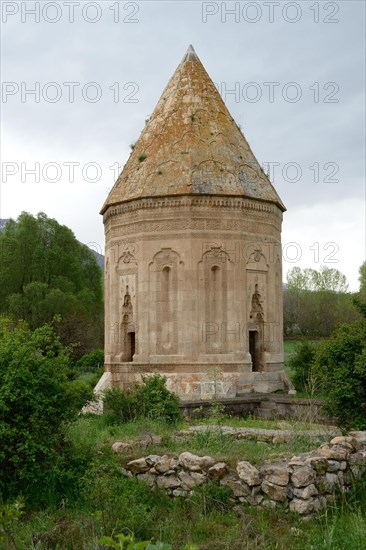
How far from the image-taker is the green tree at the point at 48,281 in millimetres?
30234

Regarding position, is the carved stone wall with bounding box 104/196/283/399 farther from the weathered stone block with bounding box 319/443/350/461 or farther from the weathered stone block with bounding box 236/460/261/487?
the weathered stone block with bounding box 236/460/261/487

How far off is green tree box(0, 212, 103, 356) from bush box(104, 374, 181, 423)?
1651cm

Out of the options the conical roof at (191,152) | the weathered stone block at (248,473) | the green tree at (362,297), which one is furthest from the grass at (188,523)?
the conical roof at (191,152)

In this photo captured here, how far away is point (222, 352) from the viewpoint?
663 inches

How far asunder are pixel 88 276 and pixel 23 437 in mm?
28502

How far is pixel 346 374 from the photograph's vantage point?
1119 cm

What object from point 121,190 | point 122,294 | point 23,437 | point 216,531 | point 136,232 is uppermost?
point 121,190

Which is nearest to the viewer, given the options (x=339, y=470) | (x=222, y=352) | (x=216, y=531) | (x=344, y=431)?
(x=216, y=531)

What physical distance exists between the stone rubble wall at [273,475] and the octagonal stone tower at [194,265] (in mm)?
8521

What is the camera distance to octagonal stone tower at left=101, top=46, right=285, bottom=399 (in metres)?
16.8

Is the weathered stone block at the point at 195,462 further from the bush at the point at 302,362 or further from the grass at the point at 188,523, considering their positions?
the bush at the point at 302,362

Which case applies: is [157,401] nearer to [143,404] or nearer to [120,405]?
[143,404]

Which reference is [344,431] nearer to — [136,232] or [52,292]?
[136,232]

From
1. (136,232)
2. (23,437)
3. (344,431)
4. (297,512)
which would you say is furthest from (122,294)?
(297,512)
